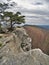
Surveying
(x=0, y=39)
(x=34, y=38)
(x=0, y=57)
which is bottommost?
(x=34, y=38)

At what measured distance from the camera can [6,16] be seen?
45.2 meters

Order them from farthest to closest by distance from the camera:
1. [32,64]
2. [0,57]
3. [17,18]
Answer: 1. [17,18]
2. [0,57]
3. [32,64]

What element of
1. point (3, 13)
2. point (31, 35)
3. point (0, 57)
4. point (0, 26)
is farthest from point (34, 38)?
point (0, 57)

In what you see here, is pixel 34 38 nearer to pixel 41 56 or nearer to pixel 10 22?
pixel 10 22

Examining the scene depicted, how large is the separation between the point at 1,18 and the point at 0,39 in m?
15.7

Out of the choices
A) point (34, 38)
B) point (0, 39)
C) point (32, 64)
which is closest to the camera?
point (32, 64)

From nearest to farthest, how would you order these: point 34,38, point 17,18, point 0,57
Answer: point 0,57 → point 34,38 → point 17,18

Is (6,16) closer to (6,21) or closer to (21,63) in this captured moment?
(6,21)

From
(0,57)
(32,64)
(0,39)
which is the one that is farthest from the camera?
(0,39)

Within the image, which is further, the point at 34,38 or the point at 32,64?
the point at 34,38

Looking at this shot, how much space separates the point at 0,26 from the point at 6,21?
3228mm

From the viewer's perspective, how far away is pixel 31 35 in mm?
41469

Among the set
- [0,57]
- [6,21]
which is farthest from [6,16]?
[0,57]

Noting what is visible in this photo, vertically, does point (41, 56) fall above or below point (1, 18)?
above
